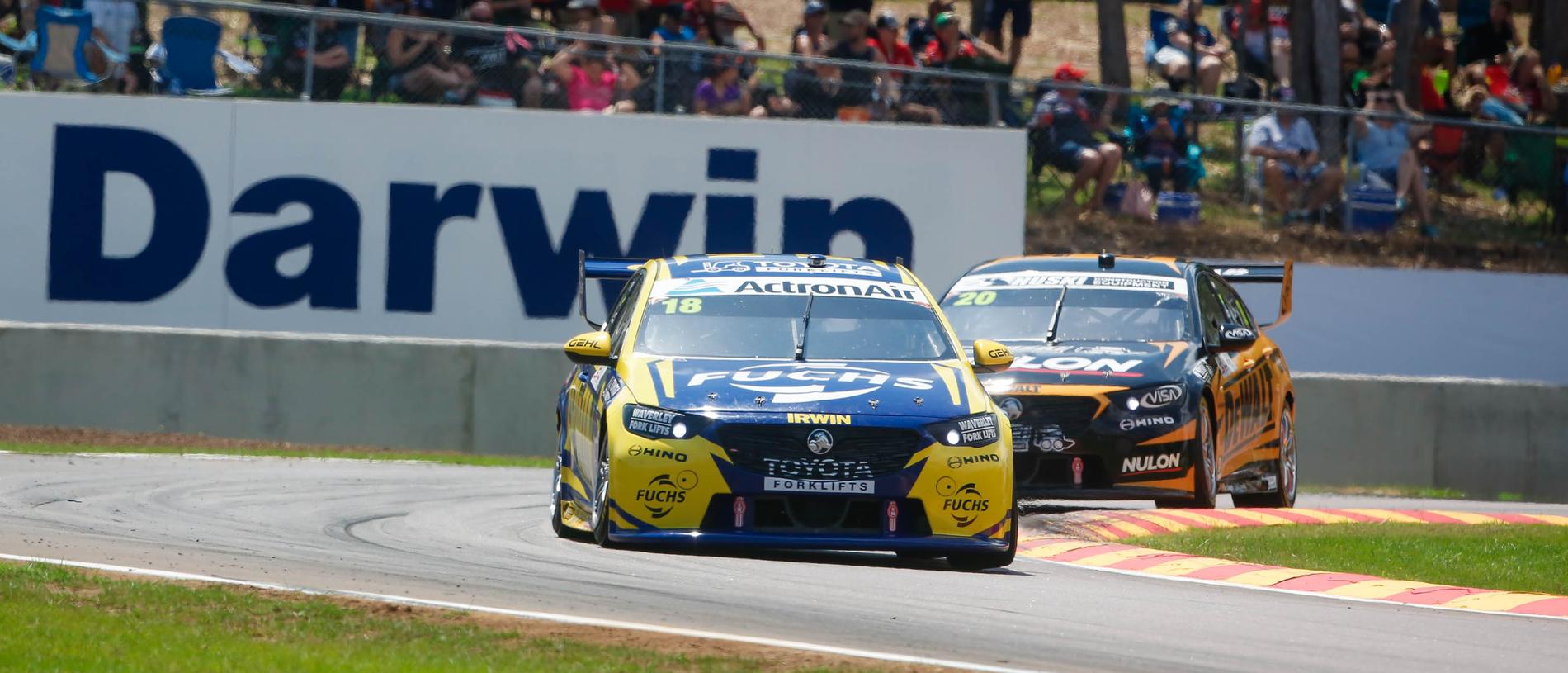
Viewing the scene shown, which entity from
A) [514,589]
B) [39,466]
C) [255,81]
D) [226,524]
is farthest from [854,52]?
[514,589]

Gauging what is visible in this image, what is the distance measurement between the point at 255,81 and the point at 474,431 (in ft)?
14.2

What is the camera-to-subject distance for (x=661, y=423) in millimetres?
9328

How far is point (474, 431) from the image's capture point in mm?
18297

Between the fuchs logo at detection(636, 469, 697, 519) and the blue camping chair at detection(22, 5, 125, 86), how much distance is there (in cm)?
1254

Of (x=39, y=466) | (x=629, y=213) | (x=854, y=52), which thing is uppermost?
(x=854, y=52)

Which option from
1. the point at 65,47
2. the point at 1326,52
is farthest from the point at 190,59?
the point at 1326,52

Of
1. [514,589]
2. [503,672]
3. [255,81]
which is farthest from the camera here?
[255,81]

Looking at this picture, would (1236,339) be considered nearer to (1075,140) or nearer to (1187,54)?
(1075,140)

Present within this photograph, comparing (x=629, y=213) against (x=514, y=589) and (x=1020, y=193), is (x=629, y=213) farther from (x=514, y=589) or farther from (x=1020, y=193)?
(x=514, y=589)

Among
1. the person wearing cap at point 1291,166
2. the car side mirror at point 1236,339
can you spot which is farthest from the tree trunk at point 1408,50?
the car side mirror at point 1236,339

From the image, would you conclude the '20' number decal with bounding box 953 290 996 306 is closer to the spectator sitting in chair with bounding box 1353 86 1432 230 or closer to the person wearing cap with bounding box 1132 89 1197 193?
the person wearing cap with bounding box 1132 89 1197 193

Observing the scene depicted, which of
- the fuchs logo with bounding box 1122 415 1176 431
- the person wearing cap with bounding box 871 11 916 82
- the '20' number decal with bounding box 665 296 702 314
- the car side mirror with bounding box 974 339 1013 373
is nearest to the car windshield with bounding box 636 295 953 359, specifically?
the '20' number decal with bounding box 665 296 702 314

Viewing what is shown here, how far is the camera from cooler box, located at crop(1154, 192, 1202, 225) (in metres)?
21.1

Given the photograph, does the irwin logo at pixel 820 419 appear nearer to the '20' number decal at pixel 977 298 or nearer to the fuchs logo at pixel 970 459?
the fuchs logo at pixel 970 459
